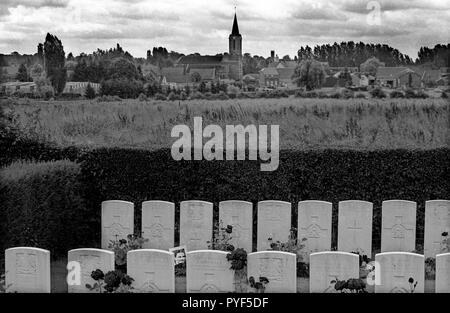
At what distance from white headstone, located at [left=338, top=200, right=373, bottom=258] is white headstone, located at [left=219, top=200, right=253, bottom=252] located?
A: 1.30 m

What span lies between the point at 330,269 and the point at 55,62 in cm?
754

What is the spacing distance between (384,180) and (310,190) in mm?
1161

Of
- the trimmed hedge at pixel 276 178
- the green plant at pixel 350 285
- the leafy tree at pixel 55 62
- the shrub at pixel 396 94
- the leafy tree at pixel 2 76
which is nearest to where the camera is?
the green plant at pixel 350 285

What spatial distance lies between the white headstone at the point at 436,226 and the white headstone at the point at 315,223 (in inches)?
57.4

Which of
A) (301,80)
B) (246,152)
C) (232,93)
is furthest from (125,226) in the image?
(301,80)

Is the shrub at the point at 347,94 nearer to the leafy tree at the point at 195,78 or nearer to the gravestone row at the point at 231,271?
the leafy tree at the point at 195,78

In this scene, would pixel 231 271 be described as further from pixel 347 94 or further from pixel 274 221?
pixel 347 94

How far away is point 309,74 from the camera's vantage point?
13289 mm

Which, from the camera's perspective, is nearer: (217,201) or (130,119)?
(217,201)

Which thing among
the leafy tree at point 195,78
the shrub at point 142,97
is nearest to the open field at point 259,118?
the shrub at point 142,97

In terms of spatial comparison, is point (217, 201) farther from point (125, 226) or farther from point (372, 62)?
point (372, 62)

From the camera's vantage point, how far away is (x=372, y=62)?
12.7 m

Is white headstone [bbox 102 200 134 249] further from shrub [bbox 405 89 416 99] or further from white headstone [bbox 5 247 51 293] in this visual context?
shrub [bbox 405 89 416 99]

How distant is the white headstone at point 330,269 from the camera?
290 inches
